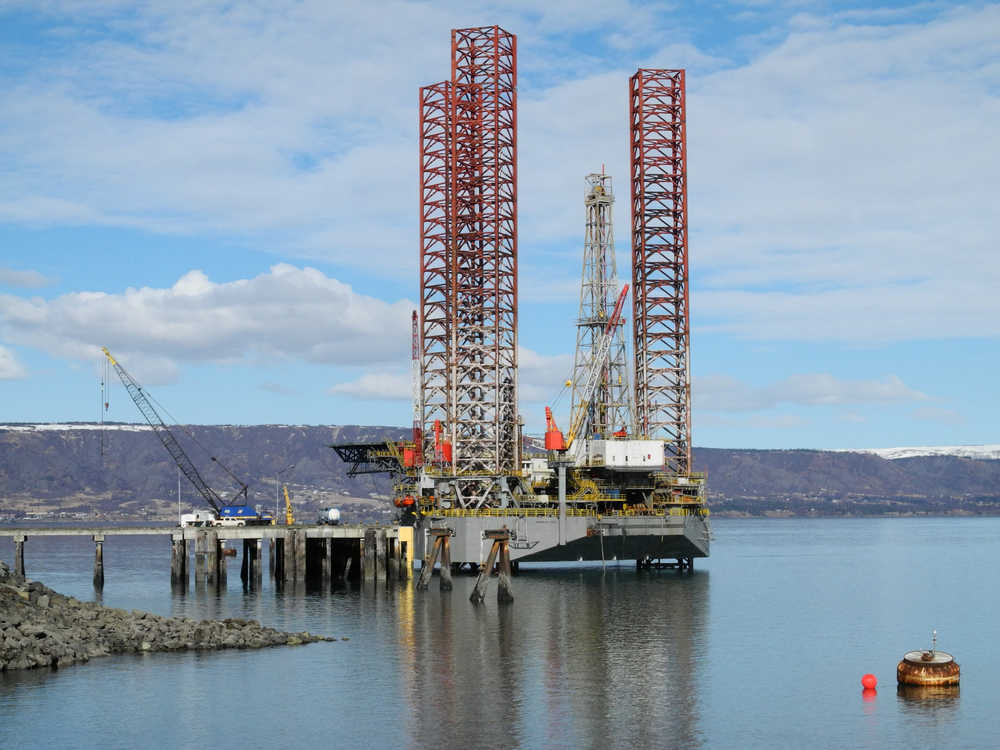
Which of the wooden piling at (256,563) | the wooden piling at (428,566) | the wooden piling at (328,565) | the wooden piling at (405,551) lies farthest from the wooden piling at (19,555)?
the wooden piling at (428,566)

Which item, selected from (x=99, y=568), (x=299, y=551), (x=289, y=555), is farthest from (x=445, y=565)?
(x=99, y=568)

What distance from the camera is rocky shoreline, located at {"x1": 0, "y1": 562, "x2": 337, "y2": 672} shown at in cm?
5097

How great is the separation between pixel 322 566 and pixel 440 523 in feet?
30.3

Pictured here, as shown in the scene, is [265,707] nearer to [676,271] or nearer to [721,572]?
[676,271]

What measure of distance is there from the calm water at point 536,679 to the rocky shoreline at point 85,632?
3.92 ft

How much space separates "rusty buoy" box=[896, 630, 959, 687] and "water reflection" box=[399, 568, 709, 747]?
316 inches

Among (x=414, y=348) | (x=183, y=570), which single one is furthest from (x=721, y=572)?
(x=183, y=570)

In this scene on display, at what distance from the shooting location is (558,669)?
5309cm

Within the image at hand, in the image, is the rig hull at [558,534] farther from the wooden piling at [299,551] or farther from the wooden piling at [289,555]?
the wooden piling at [289,555]

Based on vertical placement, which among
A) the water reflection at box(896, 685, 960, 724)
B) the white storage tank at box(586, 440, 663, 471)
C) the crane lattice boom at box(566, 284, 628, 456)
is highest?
the crane lattice boom at box(566, 284, 628, 456)

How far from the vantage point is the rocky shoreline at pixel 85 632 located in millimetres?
50969

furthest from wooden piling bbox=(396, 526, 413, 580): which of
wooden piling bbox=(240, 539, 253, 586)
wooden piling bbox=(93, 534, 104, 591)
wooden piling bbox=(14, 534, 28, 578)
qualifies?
wooden piling bbox=(14, 534, 28, 578)

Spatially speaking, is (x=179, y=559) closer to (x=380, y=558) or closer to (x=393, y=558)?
(x=380, y=558)

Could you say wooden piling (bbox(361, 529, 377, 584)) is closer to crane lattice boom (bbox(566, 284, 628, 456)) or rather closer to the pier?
the pier
